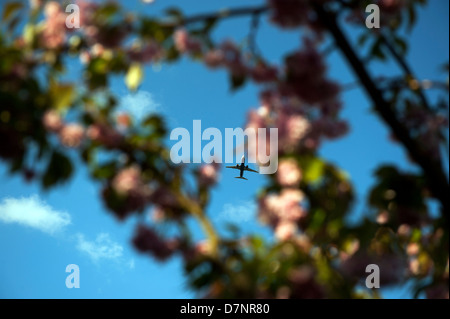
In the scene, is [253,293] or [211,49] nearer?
[253,293]

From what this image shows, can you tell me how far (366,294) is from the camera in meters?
2.02

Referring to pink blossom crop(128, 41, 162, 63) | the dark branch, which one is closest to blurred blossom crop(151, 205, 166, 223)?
pink blossom crop(128, 41, 162, 63)

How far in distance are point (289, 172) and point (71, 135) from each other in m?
0.77

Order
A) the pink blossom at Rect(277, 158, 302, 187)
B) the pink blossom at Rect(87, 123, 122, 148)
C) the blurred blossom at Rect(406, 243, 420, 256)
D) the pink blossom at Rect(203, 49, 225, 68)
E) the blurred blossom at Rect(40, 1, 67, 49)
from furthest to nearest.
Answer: the blurred blossom at Rect(406, 243, 420, 256) → the pink blossom at Rect(203, 49, 225, 68) → the blurred blossom at Rect(40, 1, 67, 49) → the pink blossom at Rect(87, 123, 122, 148) → the pink blossom at Rect(277, 158, 302, 187)

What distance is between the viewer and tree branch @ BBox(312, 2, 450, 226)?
1.53m

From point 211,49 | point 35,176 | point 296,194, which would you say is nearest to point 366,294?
point 296,194

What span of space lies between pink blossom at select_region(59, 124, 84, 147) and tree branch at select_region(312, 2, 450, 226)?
1003 mm

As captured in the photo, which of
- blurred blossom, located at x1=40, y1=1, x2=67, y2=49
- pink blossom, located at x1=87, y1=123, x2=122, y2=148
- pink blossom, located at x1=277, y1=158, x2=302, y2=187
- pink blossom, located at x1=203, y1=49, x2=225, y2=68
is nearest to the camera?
pink blossom, located at x1=277, y1=158, x2=302, y2=187

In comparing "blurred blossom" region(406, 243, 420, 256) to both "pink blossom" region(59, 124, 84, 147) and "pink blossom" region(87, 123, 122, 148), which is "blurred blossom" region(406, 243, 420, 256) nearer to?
"pink blossom" region(87, 123, 122, 148)

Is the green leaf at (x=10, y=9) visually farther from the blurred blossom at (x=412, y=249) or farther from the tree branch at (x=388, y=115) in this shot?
the blurred blossom at (x=412, y=249)

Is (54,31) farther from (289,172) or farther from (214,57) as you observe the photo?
(289,172)

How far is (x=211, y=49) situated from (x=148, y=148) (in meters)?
0.56

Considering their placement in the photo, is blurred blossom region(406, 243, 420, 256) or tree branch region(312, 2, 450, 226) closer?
tree branch region(312, 2, 450, 226)
